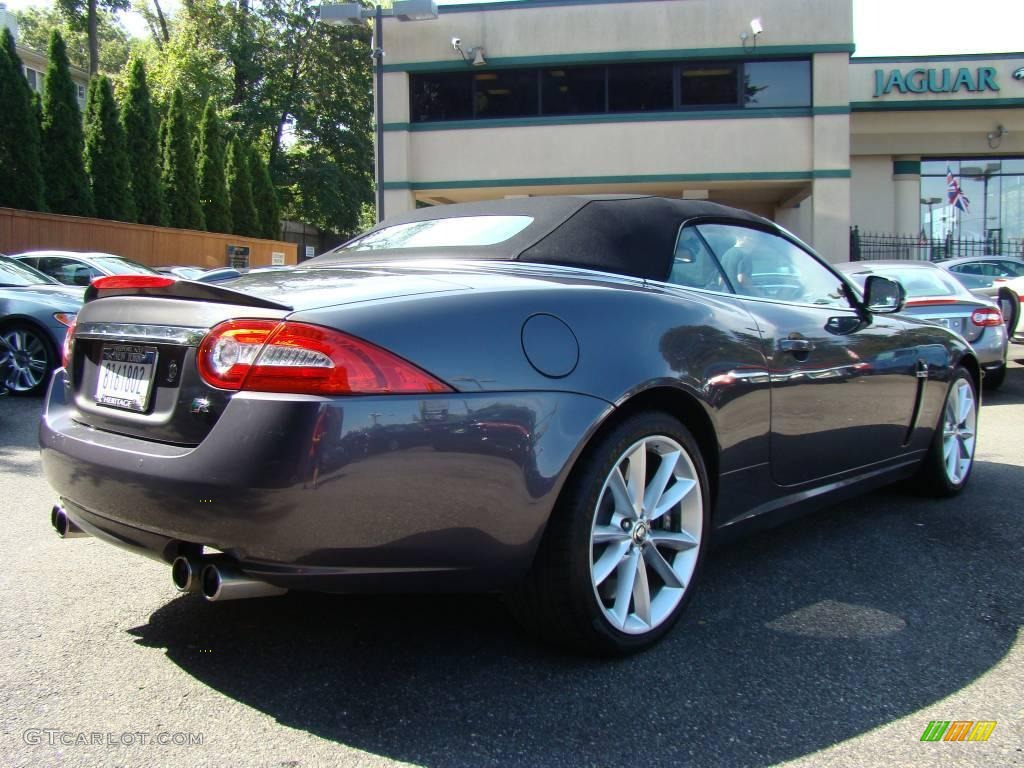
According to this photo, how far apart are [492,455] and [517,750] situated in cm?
73

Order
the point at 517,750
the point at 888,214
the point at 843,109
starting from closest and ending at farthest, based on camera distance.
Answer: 1. the point at 517,750
2. the point at 843,109
3. the point at 888,214

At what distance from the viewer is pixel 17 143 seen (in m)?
19.9

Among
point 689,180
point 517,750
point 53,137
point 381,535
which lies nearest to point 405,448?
point 381,535

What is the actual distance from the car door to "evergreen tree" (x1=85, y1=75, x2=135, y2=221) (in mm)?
22176

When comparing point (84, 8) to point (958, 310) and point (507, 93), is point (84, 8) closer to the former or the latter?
point (507, 93)

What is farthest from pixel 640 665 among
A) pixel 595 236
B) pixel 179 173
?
pixel 179 173

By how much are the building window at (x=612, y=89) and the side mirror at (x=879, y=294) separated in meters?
16.7

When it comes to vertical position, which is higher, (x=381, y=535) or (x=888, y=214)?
(x=888, y=214)

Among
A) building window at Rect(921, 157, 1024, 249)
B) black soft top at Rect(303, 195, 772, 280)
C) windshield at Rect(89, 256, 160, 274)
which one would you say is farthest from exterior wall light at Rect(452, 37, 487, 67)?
black soft top at Rect(303, 195, 772, 280)

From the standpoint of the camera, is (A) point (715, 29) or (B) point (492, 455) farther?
(A) point (715, 29)

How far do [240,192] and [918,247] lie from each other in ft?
67.3

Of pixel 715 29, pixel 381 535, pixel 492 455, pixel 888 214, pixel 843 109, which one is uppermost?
pixel 715 29

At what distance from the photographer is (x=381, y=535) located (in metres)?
2.21

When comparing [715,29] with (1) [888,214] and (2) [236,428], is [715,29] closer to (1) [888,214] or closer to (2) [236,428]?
(1) [888,214]
